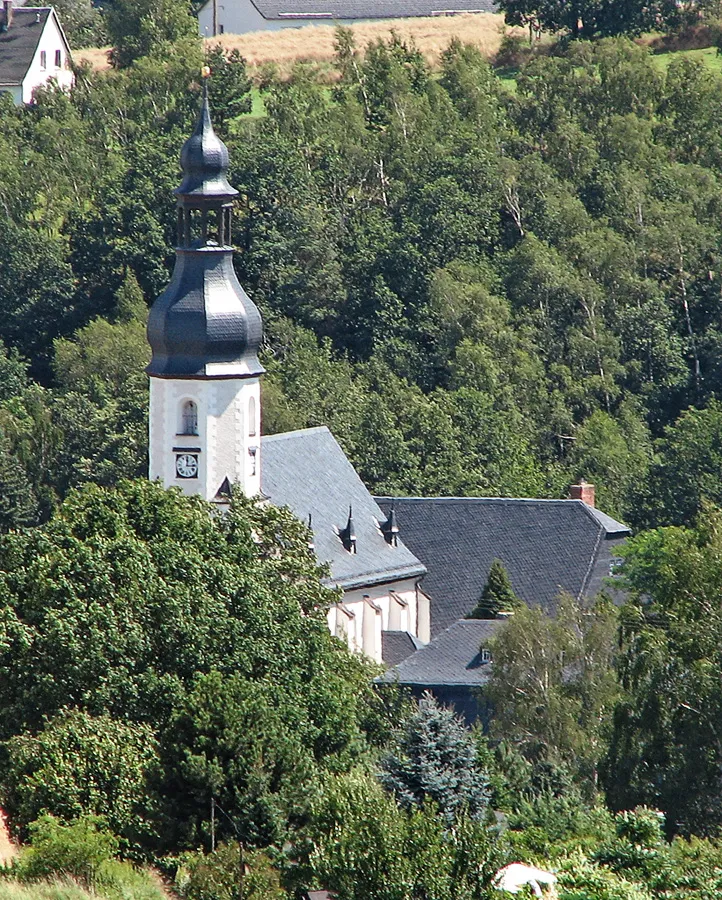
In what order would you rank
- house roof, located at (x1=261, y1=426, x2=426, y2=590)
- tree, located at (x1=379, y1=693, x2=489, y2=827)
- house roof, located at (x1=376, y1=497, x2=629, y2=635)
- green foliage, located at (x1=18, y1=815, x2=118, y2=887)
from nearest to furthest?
green foliage, located at (x1=18, y1=815, x2=118, y2=887) → tree, located at (x1=379, y1=693, x2=489, y2=827) → house roof, located at (x1=261, y1=426, x2=426, y2=590) → house roof, located at (x1=376, y1=497, x2=629, y2=635)

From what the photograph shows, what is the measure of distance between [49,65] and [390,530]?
42709mm

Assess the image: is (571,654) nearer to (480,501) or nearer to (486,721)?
(486,721)

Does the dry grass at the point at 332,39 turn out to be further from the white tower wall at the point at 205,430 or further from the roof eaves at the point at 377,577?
the white tower wall at the point at 205,430

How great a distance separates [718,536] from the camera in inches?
2040

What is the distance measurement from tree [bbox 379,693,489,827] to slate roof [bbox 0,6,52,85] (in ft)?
223

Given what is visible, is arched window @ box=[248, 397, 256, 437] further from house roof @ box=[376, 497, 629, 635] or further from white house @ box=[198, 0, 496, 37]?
white house @ box=[198, 0, 496, 37]

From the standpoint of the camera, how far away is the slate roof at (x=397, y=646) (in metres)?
67.4

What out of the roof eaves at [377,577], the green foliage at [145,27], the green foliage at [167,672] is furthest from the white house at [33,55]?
the green foliage at [167,672]

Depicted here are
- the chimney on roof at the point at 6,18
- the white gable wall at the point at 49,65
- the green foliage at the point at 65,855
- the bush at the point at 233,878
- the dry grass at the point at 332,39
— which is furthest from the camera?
the chimney on roof at the point at 6,18

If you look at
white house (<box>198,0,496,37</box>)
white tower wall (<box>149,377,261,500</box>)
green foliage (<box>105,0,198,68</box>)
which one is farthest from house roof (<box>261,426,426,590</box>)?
white house (<box>198,0,496,37</box>)

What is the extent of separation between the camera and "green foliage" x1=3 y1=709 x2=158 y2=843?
3759cm

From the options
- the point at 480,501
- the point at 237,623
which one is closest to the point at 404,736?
the point at 237,623

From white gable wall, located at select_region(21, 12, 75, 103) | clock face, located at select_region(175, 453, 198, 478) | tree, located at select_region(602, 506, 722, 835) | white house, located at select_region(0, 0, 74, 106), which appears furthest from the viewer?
white gable wall, located at select_region(21, 12, 75, 103)

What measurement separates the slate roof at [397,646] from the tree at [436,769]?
84.9ft
